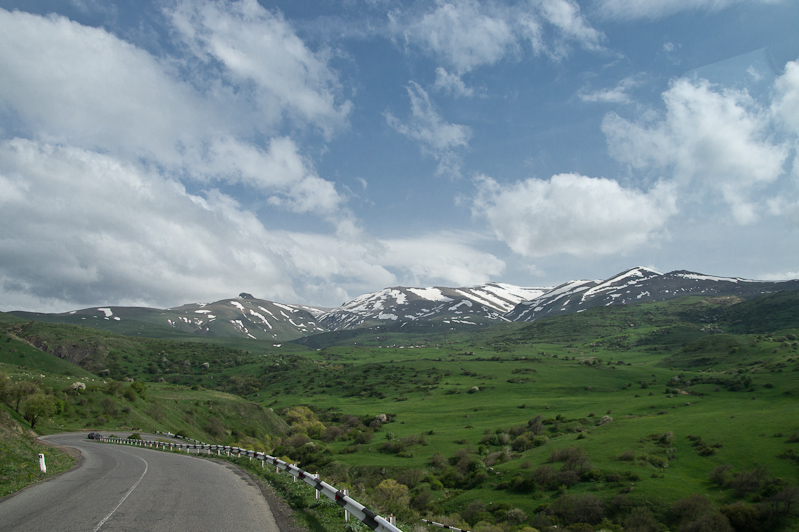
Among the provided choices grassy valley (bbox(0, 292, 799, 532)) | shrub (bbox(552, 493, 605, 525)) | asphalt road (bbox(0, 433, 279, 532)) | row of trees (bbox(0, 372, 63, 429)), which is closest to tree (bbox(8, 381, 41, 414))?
row of trees (bbox(0, 372, 63, 429))

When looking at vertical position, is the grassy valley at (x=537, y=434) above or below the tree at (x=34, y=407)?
below

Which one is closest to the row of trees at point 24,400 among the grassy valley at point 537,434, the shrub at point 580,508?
the grassy valley at point 537,434

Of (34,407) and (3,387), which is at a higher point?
(3,387)

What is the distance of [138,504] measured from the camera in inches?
551

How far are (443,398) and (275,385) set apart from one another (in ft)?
259

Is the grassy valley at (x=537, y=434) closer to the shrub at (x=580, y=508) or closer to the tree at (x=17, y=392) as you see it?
the shrub at (x=580, y=508)

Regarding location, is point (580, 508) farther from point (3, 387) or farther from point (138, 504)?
point (3, 387)

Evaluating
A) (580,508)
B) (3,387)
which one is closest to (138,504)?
(580,508)

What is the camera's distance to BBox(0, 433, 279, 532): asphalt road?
11.7 meters

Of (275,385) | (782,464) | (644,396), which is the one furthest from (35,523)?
(275,385)

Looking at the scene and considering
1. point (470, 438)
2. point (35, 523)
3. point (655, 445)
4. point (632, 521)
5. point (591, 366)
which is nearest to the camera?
point (35, 523)

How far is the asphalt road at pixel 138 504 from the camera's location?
460 inches

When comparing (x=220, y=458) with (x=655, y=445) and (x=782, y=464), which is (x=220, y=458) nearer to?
(x=655, y=445)

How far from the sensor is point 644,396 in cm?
11681
